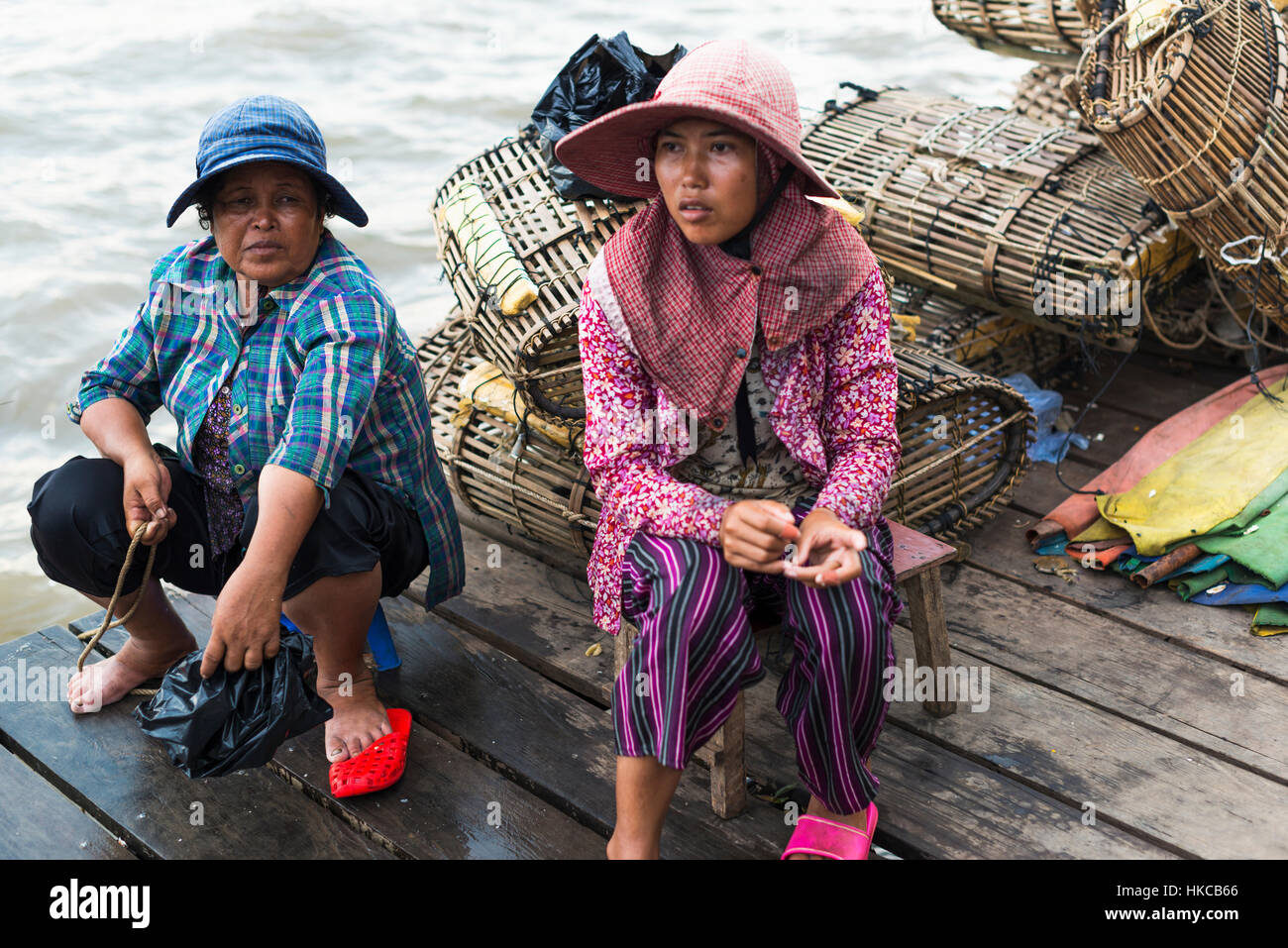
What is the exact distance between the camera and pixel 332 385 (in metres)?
2.09

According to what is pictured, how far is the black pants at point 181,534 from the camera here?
2.15 metres

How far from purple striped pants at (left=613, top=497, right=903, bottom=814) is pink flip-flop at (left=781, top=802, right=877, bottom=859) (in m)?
0.06

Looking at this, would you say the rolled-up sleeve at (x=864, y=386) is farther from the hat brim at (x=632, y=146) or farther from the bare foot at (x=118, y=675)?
the bare foot at (x=118, y=675)

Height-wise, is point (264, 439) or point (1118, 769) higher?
point (264, 439)

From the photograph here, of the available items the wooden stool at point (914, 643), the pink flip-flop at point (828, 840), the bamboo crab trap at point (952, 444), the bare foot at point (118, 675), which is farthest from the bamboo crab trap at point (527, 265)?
the pink flip-flop at point (828, 840)

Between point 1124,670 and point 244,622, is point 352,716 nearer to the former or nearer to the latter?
point 244,622

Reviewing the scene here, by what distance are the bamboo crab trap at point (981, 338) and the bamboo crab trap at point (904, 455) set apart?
0.49 metres

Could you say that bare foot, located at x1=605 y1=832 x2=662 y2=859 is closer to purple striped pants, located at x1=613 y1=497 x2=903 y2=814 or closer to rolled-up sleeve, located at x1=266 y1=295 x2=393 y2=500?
purple striped pants, located at x1=613 y1=497 x2=903 y2=814

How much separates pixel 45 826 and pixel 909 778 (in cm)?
156

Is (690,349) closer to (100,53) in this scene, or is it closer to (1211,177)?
(1211,177)

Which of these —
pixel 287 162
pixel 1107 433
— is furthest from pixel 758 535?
pixel 1107 433

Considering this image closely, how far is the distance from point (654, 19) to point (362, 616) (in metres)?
8.13

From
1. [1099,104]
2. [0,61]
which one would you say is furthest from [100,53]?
[1099,104]
